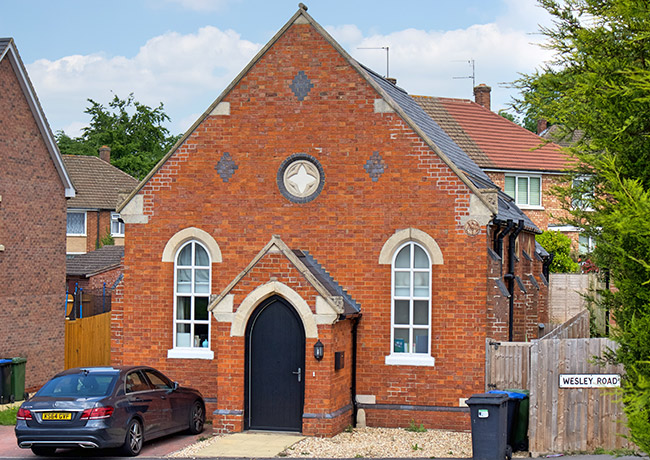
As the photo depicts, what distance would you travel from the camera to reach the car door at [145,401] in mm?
15133

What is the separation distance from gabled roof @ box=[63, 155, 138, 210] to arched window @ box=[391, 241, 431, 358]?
31.6m

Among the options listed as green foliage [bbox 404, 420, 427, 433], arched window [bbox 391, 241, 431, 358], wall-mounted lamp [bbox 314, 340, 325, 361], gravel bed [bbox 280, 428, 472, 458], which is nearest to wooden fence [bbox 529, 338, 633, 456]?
gravel bed [bbox 280, 428, 472, 458]

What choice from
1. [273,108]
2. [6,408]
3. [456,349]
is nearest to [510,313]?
[456,349]

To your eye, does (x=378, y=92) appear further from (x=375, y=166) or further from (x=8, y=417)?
(x=8, y=417)

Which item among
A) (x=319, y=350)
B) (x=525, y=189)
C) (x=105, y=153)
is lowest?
(x=319, y=350)

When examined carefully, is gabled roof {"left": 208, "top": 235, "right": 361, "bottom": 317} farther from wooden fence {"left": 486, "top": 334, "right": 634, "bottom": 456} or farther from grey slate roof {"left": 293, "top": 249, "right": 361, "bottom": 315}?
wooden fence {"left": 486, "top": 334, "right": 634, "bottom": 456}

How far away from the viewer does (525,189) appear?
41.8 metres

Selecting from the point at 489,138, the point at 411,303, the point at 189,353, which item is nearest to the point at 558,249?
the point at 489,138

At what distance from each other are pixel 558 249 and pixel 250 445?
24.6m

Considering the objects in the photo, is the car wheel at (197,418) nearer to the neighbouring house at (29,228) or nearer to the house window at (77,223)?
the neighbouring house at (29,228)

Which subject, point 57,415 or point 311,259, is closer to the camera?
point 57,415

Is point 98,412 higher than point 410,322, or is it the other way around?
point 410,322

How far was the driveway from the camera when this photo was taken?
15395mm

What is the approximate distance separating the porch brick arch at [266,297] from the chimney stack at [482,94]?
117ft
